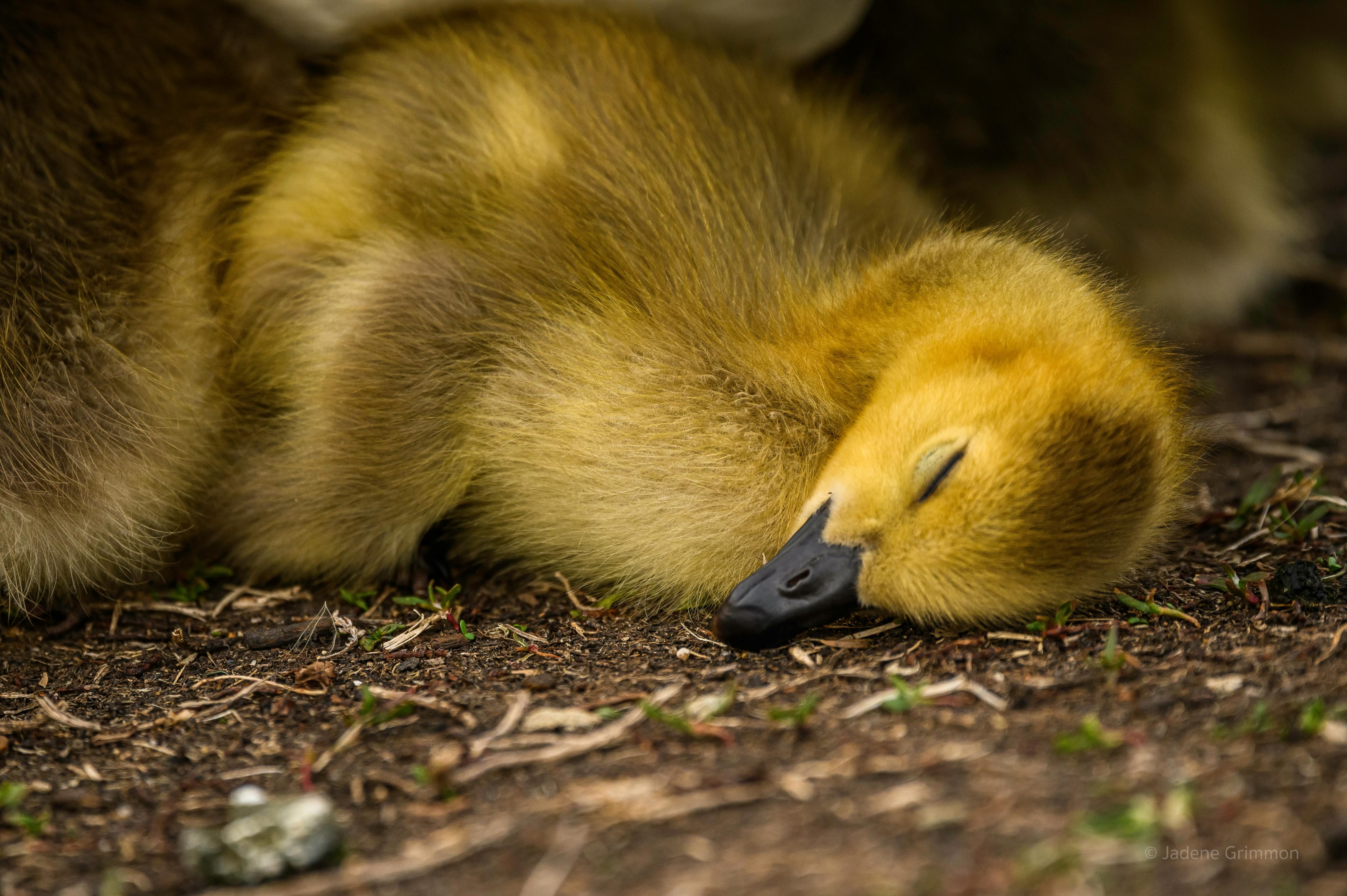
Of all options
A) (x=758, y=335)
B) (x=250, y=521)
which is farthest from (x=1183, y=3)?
(x=250, y=521)

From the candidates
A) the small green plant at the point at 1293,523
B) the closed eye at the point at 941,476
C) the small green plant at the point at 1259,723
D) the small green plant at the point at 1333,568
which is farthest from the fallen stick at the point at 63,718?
the small green plant at the point at 1293,523

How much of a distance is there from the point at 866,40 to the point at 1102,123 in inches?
33.5

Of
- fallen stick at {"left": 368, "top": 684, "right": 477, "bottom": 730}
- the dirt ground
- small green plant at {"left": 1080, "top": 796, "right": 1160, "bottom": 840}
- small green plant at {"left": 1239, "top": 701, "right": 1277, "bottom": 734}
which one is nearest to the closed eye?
the dirt ground

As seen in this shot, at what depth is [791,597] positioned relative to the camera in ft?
6.67

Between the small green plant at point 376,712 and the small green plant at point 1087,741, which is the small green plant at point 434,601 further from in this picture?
the small green plant at point 1087,741

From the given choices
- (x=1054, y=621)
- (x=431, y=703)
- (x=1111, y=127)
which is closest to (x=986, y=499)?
(x=1054, y=621)

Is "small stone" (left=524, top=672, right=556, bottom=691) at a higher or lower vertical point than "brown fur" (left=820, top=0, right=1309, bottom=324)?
lower

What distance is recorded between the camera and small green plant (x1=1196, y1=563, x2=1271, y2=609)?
7.27 ft

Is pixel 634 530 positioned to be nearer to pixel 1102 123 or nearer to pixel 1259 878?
pixel 1259 878

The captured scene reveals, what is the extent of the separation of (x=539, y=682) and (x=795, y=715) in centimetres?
48

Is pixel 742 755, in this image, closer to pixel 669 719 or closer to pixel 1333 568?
pixel 669 719

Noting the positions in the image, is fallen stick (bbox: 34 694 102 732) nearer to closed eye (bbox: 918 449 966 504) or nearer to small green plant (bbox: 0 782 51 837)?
small green plant (bbox: 0 782 51 837)

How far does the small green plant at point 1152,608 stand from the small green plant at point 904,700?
53 cm

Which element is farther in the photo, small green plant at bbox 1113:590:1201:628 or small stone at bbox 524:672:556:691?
small green plant at bbox 1113:590:1201:628
